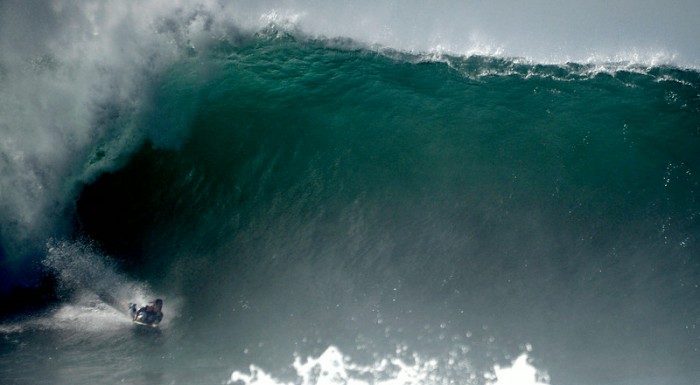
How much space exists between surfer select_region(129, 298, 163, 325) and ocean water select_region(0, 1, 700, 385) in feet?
0.70

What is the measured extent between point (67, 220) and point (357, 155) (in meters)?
5.69

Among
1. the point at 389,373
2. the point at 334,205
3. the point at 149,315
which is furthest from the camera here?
the point at 334,205

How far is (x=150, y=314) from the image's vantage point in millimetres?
7887

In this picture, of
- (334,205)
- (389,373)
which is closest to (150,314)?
(334,205)

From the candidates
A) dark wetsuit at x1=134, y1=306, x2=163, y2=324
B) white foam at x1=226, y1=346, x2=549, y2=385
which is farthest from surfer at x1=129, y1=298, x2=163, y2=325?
white foam at x1=226, y1=346, x2=549, y2=385

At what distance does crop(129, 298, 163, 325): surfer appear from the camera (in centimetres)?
788

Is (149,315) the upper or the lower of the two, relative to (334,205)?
lower

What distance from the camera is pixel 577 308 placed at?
7.91 metres

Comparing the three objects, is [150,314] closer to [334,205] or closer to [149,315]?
[149,315]

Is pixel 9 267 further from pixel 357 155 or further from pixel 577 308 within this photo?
pixel 577 308

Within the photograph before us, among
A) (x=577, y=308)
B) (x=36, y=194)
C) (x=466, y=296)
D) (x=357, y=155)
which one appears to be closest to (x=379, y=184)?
(x=357, y=155)

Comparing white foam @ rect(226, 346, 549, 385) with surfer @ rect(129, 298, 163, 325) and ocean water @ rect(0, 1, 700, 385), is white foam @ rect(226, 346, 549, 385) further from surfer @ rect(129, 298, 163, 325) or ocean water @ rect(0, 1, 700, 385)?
surfer @ rect(129, 298, 163, 325)

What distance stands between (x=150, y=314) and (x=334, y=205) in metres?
3.74

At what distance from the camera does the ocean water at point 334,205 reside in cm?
769
